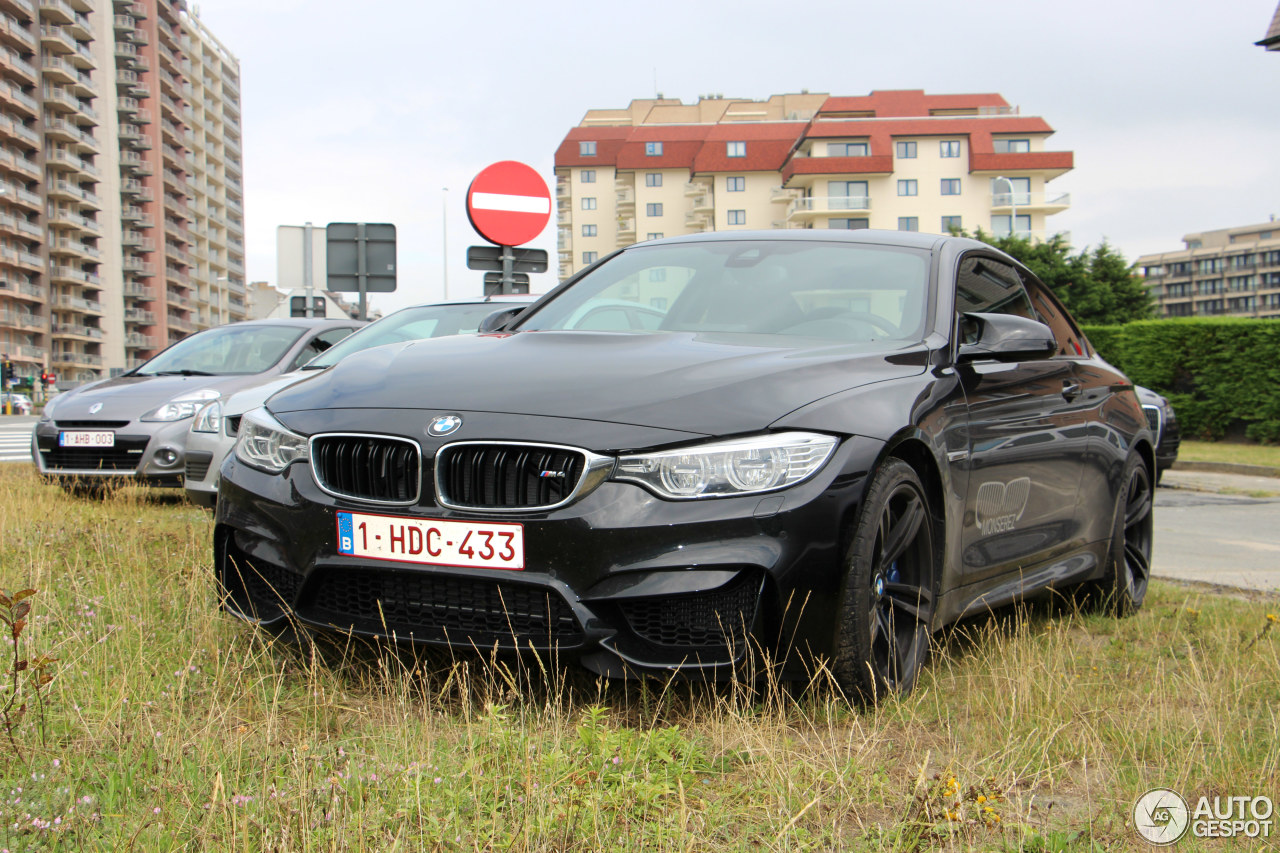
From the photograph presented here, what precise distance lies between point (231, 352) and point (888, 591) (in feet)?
25.2

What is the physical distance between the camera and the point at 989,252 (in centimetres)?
460

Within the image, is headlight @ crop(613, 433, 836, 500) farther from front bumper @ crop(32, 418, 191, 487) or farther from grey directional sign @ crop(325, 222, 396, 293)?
grey directional sign @ crop(325, 222, 396, 293)

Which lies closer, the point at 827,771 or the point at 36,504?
the point at 827,771

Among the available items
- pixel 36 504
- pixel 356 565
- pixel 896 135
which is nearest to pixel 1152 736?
pixel 356 565

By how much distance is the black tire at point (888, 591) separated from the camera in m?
2.94

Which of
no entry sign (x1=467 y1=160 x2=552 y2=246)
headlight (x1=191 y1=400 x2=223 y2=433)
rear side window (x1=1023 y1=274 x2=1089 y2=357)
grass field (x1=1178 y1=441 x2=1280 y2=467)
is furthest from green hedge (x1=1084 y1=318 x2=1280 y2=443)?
headlight (x1=191 y1=400 x2=223 y2=433)

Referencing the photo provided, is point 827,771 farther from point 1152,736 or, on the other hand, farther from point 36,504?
point 36,504

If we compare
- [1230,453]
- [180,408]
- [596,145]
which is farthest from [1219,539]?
[596,145]

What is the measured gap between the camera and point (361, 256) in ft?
39.8

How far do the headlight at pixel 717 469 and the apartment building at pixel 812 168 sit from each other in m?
69.4

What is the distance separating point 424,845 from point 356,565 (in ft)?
3.37

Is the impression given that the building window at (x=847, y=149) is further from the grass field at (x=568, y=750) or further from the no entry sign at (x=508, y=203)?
the grass field at (x=568, y=750)

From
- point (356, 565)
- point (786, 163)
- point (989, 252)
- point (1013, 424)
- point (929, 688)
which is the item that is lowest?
point (929, 688)

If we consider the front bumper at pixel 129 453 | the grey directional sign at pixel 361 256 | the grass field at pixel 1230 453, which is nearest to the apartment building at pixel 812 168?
the grass field at pixel 1230 453
